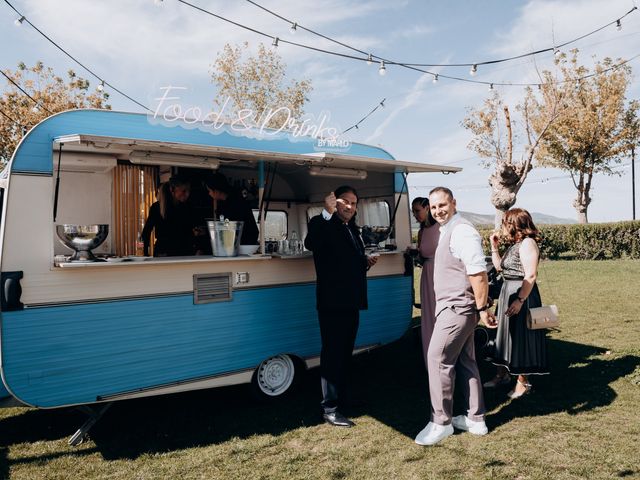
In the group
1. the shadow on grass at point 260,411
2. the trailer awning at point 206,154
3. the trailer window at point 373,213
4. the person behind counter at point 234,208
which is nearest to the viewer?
the trailer awning at point 206,154

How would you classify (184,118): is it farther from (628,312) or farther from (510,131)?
(510,131)

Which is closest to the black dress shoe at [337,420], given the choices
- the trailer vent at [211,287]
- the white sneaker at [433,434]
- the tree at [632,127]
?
the white sneaker at [433,434]

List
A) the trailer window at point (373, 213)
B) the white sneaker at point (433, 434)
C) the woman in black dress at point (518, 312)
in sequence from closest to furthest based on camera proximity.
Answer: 1. the white sneaker at point (433, 434)
2. the woman in black dress at point (518, 312)
3. the trailer window at point (373, 213)

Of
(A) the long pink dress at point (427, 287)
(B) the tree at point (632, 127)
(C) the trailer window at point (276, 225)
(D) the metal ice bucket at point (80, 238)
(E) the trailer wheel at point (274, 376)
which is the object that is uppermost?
(B) the tree at point (632, 127)

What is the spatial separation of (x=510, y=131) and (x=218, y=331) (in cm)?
2378

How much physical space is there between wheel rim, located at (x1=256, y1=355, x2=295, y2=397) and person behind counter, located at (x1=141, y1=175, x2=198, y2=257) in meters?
1.58

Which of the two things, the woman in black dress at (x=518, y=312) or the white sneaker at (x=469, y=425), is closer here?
the white sneaker at (x=469, y=425)

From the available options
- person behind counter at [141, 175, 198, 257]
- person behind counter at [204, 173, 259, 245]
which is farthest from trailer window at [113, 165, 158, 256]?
person behind counter at [204, 173, 259, 245]

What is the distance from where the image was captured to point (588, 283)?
13086 millimetres

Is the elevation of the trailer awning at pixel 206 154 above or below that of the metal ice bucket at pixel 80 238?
above

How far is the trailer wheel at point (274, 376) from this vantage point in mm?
5121

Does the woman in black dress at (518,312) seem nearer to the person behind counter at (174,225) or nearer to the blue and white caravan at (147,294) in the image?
the blue and white caravan at (147,294)

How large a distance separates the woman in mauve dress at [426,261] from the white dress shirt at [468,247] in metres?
1.04

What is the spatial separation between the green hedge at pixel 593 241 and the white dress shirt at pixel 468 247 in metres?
18.2
